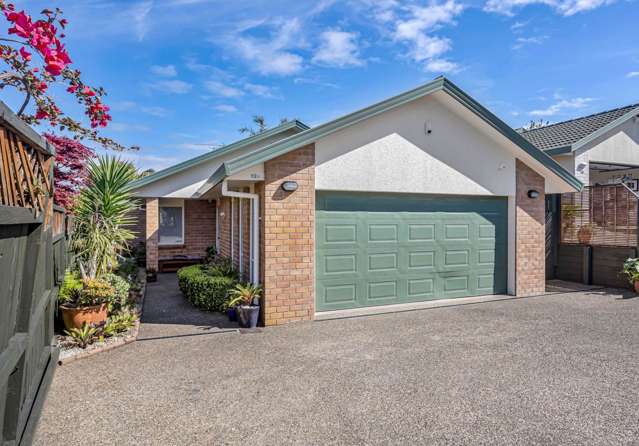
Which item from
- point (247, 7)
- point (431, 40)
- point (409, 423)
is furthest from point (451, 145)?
point (409, 423)

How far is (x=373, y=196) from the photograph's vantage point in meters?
8.53

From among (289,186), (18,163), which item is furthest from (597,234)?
(18,163)

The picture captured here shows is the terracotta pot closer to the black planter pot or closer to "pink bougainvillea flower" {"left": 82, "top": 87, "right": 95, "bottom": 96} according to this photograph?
the black planter pot

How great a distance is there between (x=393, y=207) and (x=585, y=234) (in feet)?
24.3

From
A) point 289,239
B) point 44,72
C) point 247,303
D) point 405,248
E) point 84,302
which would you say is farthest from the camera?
point 405,248

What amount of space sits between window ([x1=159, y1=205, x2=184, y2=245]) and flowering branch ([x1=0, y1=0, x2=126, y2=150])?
1109cm

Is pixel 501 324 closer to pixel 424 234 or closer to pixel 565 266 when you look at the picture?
pixel 424 234

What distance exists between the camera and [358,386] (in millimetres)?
4773

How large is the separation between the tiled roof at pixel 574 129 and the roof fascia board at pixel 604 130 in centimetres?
16

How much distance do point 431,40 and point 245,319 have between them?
26.6ft

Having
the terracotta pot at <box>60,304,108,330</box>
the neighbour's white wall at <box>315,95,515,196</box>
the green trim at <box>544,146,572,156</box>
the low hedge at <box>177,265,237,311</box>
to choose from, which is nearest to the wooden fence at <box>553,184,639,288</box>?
the green trim at <box>544,146,572,156</box>

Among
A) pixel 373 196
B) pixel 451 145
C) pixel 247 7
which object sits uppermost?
pixel 247 7

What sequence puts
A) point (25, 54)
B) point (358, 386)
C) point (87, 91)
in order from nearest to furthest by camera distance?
point (25, 54) < point (87, 91) < point (358, 386)

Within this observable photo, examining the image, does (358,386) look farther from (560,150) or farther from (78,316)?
(560,150)
